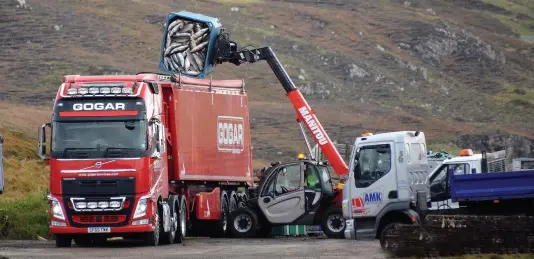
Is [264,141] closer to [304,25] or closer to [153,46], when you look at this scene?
[153,46]

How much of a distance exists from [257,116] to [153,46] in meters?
14.0

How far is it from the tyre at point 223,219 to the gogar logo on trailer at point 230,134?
4.04 ft

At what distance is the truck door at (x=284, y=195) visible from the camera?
1287 inches

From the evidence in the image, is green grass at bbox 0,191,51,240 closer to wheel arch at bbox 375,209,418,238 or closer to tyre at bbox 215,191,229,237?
tyre at bbox 215,191,229,237

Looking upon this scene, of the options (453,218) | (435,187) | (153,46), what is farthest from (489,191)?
(153,46)

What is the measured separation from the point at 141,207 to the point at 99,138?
166 centimetres

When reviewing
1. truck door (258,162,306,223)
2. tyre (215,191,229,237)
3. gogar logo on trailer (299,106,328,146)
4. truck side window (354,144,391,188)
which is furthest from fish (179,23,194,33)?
truck side window (354,144,391,188)

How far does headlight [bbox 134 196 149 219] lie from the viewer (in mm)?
26703

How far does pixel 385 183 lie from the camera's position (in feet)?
84.6

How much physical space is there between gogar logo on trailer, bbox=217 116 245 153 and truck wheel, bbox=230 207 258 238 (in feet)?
5.27

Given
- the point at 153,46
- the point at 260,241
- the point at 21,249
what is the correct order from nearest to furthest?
the point at 21,249, the point at 260,241, the point at 153,46

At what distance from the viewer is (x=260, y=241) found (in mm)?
30859

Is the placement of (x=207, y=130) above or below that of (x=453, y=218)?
above

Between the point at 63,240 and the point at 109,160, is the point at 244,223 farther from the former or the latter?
the point at 109,160
